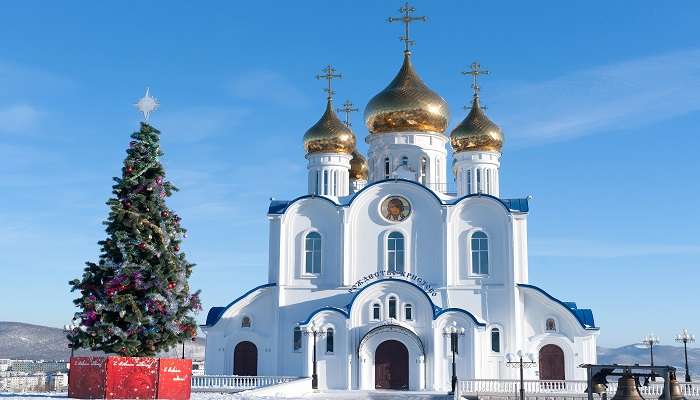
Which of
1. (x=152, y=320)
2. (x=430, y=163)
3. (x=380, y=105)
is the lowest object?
(x=152, y=320)

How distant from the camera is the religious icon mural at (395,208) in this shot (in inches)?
1235

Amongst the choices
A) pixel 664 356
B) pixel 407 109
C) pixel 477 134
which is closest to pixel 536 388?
pixel 477 134

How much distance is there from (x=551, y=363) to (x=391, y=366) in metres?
5.93

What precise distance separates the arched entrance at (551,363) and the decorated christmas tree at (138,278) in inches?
681

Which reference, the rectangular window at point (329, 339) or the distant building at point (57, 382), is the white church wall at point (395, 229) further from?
the distant building at point (57, 382)

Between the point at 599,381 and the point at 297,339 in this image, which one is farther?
the point at 297,339

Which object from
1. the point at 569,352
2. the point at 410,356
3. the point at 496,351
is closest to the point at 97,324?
the point at 410,356

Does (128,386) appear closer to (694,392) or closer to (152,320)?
(152,320)

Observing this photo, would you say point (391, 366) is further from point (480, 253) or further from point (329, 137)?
point (329, 137)

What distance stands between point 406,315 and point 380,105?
376 inches

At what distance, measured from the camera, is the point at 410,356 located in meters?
28.8

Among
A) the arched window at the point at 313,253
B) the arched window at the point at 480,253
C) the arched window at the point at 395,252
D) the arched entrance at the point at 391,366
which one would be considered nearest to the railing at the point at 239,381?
the arched entrance at the point at 391,366

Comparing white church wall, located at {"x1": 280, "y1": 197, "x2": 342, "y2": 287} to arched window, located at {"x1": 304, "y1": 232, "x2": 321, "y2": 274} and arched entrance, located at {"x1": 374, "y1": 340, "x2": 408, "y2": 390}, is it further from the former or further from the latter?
arched entrance, located at {"x1": 374, "y1": 340, "x2": 408, "y2": 390}

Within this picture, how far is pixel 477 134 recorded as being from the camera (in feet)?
116
